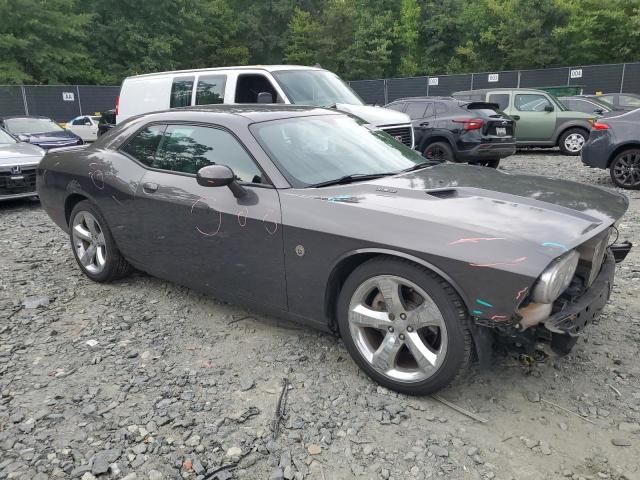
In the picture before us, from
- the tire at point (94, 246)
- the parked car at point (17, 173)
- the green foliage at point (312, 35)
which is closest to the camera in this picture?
the tire at point (94, 246)

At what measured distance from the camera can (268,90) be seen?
7820 mm

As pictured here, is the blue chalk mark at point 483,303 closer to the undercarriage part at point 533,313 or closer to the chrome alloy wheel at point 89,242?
the undercarriage part at point 533,313

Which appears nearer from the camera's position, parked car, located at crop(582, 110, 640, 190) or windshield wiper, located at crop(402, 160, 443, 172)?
windshield wiper, located at crop(402, 160, 443, 172)

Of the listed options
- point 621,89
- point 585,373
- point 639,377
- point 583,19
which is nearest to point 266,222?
point 585,373

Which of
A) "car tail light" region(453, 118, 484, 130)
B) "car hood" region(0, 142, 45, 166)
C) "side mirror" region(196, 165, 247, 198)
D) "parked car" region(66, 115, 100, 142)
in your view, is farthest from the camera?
"parked car" region(66, 115, 100, 142)

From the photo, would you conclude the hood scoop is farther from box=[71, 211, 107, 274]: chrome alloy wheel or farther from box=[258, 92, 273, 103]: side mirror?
box=[258, 92, 273, 103]: side mirror

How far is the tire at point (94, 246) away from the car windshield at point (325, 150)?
5.98 feet

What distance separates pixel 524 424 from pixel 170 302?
2816 millimetres

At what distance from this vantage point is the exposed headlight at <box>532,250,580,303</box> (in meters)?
2.39

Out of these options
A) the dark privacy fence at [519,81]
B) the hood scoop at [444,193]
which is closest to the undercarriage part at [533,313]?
the hood scoop at [444,193]

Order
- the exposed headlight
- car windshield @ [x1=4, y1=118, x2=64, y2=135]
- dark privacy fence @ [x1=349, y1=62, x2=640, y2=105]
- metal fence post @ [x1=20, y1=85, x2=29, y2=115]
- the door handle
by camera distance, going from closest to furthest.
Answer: the exposed headlight
the door handle
car windshield @ [x1=4, y1=118, x2=64, y2=135]
dark privacy fence @ [x1=349, y1=62, x2=640, y2=105]
metal fence post @ [x1=20, y1=85, x2=29, y2=115]

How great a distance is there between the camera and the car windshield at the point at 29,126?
13961 millimetres

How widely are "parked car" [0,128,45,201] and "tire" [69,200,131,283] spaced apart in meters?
3.90

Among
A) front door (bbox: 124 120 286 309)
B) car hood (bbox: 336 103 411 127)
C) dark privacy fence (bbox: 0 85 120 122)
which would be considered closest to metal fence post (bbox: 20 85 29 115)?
dark privacy fence (bbox: 0 85 120 122)
